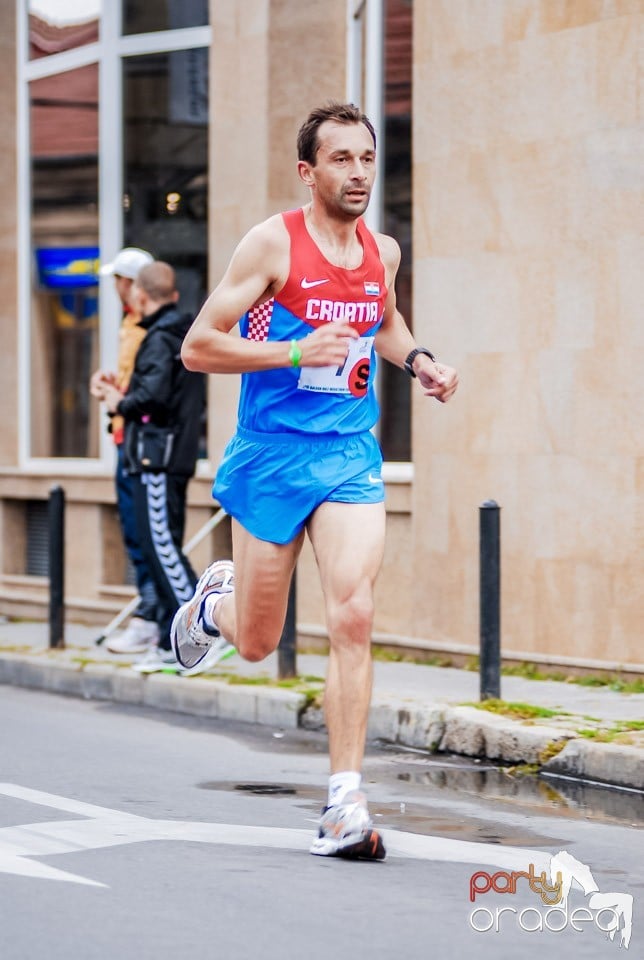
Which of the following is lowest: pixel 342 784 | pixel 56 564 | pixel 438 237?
pixel 342 784

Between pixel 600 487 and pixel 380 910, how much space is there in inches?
196

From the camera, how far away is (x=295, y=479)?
212 inches

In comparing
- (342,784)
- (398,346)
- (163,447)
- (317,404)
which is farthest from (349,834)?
(163,447)

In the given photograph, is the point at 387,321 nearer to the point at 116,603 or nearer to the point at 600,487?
the point at 600,487

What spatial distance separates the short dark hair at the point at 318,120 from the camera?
5406 millimetres

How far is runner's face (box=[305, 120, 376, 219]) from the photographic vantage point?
537cm

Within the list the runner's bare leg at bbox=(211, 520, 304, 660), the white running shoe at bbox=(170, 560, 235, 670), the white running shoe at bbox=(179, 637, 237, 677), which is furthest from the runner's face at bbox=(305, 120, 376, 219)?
the white running shoe at bbox=(179, 637, 237, 677)

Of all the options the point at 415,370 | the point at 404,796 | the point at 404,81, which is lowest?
the point at 404,796

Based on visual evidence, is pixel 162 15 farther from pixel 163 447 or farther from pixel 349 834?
pixel 349 834

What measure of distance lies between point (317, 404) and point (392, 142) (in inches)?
233

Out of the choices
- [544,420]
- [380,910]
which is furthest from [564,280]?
[380,910]

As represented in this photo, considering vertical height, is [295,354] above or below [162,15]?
→ below

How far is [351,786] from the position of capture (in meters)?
5.07

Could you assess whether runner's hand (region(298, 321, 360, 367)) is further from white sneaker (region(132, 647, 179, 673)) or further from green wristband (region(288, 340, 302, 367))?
white sneaker (region(132, 647, 179, 673))
